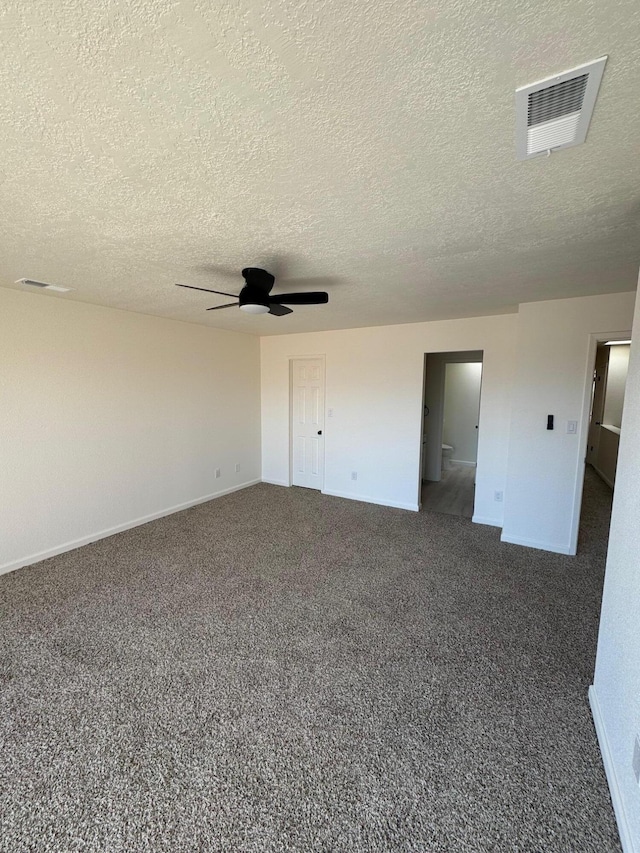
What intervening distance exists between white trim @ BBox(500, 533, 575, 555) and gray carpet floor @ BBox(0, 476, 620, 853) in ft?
0.43

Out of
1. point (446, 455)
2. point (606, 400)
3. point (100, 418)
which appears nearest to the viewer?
point (100, 418)

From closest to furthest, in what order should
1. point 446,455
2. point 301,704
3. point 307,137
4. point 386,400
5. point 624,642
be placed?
1. point 307,137
2. point 624,642
3. point 301,704
4. point 386,400
5. point 446,455

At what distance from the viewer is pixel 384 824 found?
1375 millimetres

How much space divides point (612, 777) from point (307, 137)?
2729mm

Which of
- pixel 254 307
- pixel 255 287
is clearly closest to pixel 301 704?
pixel 254 307

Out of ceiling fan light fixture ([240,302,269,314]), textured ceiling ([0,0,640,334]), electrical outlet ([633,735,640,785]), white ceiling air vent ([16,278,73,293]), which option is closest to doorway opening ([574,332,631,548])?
textured ceiling ([0,0,640,334])

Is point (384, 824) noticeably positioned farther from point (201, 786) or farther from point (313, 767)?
point (201, 786)

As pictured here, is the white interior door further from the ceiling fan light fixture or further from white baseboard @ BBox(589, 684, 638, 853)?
white baseboard @ BBox(589, 684, 638, 853)

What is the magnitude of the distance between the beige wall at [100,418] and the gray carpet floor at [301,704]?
1.99 ft

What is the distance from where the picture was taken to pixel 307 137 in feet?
3.90

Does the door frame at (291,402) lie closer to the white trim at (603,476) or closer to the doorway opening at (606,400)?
the doorway opening at (606,400)

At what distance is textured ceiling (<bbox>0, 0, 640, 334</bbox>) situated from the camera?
83 centimetres

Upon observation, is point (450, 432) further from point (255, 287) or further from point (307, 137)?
point (307, 137)

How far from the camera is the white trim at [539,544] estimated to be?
3.59m
